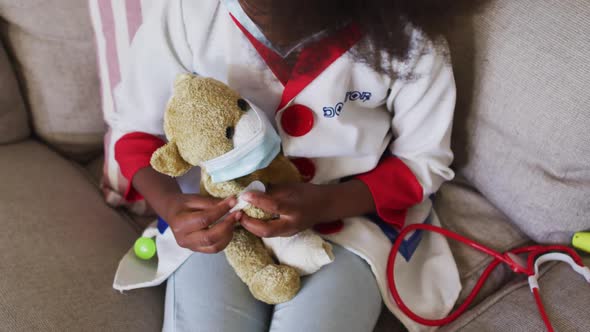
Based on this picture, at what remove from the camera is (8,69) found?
946 millimetres

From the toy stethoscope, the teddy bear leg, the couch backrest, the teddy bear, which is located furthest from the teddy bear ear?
the couch backrest

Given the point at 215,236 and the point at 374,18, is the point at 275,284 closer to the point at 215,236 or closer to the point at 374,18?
the point at 215,236

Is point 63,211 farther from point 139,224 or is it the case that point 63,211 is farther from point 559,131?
point 559,131

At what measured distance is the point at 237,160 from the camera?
23.8 inches

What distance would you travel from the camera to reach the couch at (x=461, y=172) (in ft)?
2.35

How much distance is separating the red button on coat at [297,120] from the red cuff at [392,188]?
142 mm

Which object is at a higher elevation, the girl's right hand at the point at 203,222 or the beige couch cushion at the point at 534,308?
the girl's right hand at the point at 203,222

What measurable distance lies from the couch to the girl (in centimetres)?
9

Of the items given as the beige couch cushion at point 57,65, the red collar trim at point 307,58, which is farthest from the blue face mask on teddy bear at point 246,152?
the beige couch cushion at point 57,65

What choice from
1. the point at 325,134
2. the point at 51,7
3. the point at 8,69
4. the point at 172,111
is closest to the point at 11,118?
the point at 8,69

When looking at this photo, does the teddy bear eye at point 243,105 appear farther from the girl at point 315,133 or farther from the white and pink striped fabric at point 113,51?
the white and pink striped fabric at point 113,51

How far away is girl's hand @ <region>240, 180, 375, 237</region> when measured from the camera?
0.65 metres

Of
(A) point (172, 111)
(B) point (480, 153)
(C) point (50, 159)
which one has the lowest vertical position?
(C) point (50, 159)

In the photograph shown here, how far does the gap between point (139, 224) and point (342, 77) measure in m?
0.52
